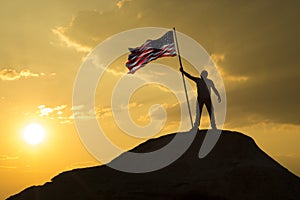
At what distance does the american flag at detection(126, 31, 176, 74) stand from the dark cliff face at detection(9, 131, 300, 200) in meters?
5.72

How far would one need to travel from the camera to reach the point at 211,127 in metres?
20.5

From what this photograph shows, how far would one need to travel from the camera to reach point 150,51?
22.7 m

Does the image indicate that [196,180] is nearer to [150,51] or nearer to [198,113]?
[198,113]

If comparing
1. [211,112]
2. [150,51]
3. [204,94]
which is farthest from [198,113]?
[150,51]

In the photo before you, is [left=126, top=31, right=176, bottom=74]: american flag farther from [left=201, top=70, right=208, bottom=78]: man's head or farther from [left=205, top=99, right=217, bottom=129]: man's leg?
[left=205, top=99, right=217, bottom=129]: man's leg

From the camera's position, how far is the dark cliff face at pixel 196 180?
16.5 meters

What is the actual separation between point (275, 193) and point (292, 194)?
87cm

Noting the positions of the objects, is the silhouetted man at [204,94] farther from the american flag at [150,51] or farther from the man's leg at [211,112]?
the american flag at [150,51]

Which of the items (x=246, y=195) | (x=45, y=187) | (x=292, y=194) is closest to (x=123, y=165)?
(x=45, y=187)

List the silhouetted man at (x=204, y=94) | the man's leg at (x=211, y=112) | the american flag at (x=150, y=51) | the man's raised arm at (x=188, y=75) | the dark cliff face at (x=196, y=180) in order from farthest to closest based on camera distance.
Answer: the american flag at (x=150, y=51)
the man's raised arm at (x=188, y=75)
the silhouetted man at (x=204, y=94)
the man's leg at (x=211, y=112)
the dark cliff face at (x=196, y=180)

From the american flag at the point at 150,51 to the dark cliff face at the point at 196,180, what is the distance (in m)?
5.72

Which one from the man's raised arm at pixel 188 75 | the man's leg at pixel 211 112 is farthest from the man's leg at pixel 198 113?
the man's raised arm at pixel 188 75

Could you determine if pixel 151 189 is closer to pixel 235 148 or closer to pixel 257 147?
pixel 235 148

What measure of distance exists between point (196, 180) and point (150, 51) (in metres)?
8.64
